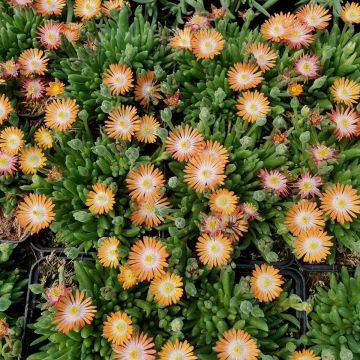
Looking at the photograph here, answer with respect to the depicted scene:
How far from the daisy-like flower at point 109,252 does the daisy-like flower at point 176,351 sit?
340 millimetres

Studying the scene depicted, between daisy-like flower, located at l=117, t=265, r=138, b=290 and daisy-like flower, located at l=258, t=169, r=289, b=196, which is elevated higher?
daisy-like flower, located at l=258, t=169, r=289, b=196

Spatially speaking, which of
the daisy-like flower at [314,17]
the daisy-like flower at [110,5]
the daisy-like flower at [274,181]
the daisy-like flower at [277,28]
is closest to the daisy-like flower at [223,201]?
the daisy-like flower at [274,181]

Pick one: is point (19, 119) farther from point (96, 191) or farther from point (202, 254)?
→ point (202, 254)

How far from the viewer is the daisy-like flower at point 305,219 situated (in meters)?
1.72

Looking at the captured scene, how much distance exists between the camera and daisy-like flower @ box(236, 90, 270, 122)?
1.89 m

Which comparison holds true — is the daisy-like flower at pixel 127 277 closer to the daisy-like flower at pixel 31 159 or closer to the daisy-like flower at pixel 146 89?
the daisy-like flower at pixel 31 159

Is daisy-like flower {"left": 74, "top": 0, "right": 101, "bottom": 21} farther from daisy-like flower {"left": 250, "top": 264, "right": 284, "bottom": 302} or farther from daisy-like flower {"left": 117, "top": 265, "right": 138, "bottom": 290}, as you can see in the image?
daisy-like flower {"left": 250, "top": 264, "right": 284, "bottom": 302}

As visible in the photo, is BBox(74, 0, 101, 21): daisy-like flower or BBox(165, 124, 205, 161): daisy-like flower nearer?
BBox(165, 124, 205, 161): daisy-like flower

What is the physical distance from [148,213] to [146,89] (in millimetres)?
544

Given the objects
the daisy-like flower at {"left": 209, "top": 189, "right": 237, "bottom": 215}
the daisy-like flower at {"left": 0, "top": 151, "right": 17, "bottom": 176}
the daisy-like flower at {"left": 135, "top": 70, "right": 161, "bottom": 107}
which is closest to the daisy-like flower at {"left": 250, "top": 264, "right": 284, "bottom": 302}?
the daisy-like flower at {"left": 209, "top": 189, "right": 237, "bottom": 215}

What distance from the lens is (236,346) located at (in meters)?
1.58

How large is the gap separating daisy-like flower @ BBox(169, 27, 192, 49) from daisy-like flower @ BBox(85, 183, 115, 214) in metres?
0.71

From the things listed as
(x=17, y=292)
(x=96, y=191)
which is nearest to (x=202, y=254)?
(x=96, y=191)

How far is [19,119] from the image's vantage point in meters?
2.08
